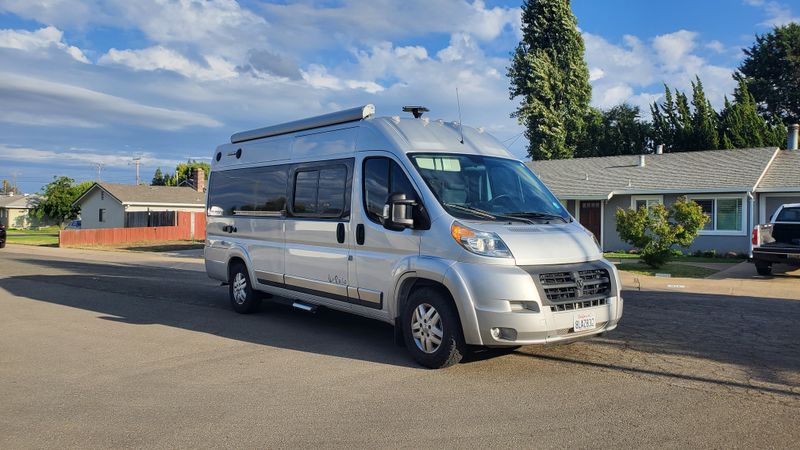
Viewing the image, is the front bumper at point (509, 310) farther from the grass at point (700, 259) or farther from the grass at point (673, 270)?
the grass at point (700, 259)

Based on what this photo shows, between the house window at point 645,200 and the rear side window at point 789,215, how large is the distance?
8.29 m

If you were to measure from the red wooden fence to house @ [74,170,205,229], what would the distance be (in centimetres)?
285

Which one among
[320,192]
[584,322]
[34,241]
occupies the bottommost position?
[34,241]

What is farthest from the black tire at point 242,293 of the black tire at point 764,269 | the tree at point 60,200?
the tree at point 60,200

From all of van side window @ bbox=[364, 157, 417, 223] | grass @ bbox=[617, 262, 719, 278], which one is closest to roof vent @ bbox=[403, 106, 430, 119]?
van side window @ bbox=[364, 157, 417, 223]

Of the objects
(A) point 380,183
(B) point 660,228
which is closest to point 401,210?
(A) point 380,183

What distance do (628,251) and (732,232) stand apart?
3867mm

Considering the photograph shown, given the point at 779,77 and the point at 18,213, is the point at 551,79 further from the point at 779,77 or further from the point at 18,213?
the point at 18,213

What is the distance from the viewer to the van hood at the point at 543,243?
5.87 meters

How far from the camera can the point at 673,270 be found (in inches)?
664

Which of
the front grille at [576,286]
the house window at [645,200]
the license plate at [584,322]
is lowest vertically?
the license plate at [584,322]

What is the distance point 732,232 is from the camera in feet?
74.0

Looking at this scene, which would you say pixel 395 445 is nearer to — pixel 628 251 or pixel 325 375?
pixel 325 375

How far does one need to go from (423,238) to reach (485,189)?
3.33 feet
